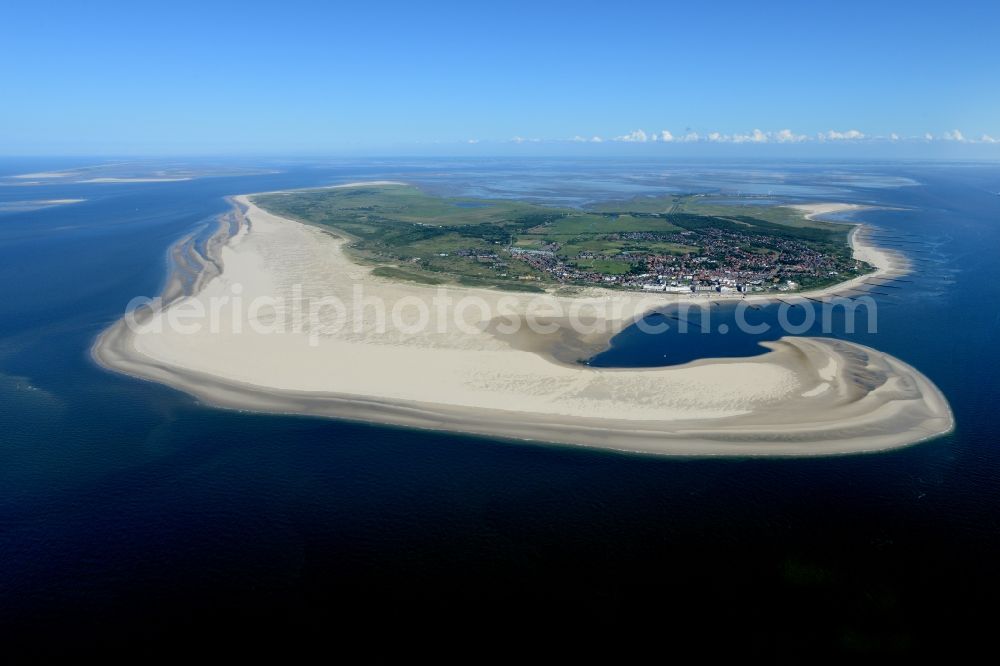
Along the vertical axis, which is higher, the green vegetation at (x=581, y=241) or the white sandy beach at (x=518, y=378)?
the green vegetation at (x=581, y=241)

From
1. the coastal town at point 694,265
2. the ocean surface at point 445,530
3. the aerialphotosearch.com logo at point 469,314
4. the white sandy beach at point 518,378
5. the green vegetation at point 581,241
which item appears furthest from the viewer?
the green vegetation at point 581,241

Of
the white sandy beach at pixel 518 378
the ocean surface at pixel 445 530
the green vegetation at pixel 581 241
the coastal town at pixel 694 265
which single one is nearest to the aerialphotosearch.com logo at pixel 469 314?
the white sandy beach at pixel 518 378

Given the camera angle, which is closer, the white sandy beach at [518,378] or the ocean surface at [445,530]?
the ocean surface at [445,530]

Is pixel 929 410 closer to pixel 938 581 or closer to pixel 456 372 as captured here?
pixel 938 581

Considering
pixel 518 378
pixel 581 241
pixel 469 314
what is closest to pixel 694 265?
pixel 581 241

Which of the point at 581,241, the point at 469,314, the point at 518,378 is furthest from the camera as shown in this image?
the point at 581,241

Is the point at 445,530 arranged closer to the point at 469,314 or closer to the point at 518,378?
the point at 518,378

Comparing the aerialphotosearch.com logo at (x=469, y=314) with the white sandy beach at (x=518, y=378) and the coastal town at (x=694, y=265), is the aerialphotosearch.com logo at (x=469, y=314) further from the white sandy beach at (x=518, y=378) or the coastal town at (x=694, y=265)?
the coastal town at (x=694, y=265)

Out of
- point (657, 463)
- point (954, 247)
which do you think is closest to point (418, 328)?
point (657, 463)
